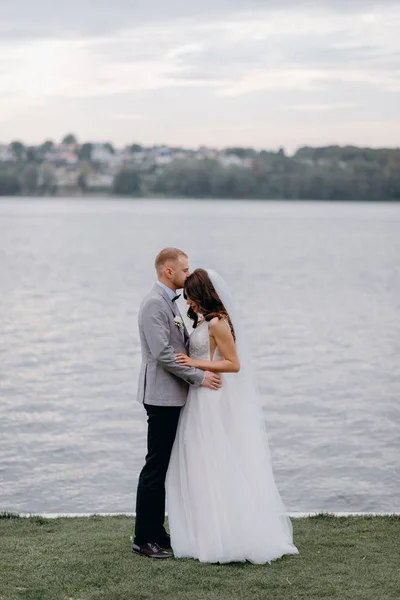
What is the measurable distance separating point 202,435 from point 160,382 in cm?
47

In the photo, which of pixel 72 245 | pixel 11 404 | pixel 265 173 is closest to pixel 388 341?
pixel 11 404

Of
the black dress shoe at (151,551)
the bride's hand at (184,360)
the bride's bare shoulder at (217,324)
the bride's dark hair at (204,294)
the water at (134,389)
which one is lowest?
the water at (134,389)

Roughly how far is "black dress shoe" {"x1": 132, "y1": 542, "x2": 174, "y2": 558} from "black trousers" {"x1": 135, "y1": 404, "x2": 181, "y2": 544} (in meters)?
0.04

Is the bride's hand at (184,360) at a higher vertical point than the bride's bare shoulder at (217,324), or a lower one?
lower

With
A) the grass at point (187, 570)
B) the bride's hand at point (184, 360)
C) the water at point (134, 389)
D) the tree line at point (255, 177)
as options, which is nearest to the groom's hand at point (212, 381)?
the bride's hand at point (184, 360)

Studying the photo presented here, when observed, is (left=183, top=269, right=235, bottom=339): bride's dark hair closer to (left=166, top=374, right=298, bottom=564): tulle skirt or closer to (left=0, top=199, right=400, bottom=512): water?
(left=166, top=374, right=298, bottom=564): tulle skirt

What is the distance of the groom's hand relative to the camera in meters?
7.00

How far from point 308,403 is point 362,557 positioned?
10059mm

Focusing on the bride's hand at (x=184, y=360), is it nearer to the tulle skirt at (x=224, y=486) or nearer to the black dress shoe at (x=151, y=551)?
the tulle skirt at (x=224, y=486)

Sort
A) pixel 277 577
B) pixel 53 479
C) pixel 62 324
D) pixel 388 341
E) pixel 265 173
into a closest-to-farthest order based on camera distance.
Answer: pixel 277 577
pixel 53 479
pixel 388 341
pixel 62 324
pixel 265 173

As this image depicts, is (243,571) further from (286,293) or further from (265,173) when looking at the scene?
(265,173)

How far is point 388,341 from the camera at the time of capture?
2564cm

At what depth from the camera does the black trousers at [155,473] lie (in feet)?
23.3

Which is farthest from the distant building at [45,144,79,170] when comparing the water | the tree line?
the water
